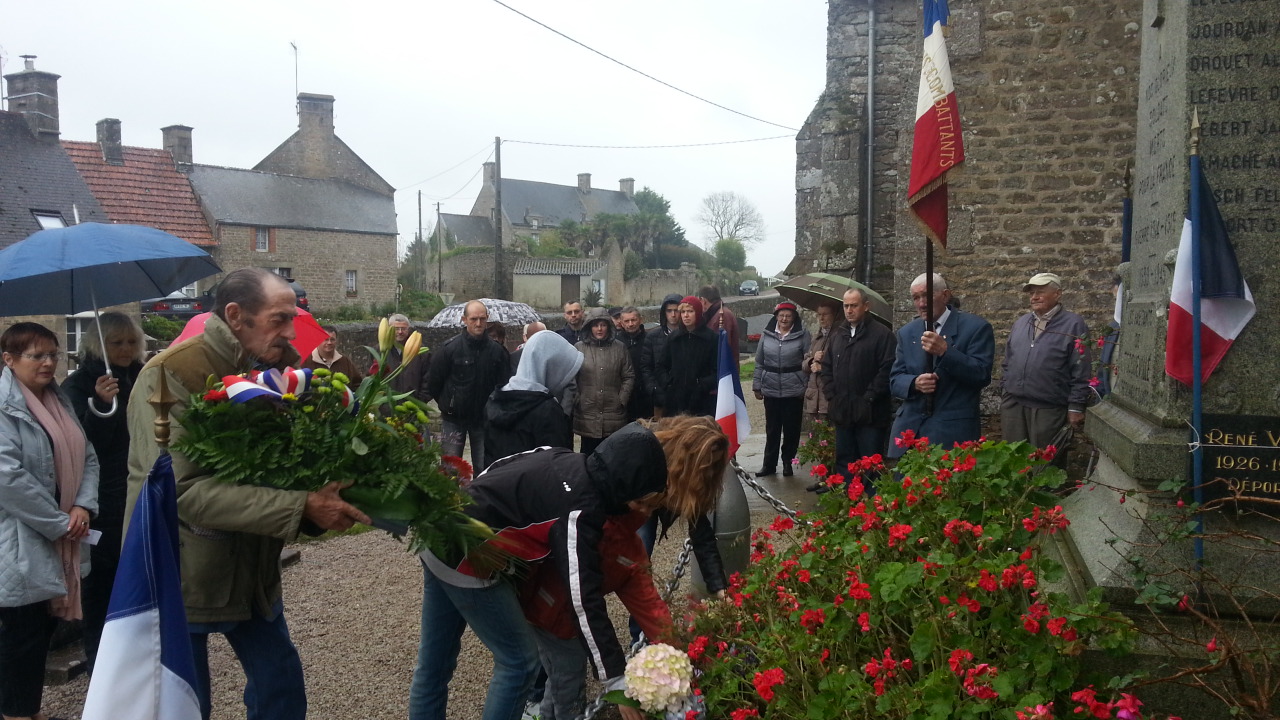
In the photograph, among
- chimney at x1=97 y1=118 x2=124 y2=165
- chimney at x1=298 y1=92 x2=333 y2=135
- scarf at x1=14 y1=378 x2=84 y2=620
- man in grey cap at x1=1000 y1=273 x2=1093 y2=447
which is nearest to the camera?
scarf at x1=14 y1=378 x2=84 y2=620

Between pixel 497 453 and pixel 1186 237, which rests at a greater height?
pixel 1186 237

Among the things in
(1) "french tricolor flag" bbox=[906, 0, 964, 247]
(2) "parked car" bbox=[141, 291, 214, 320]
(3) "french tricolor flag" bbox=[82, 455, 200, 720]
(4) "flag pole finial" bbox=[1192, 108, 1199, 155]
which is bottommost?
(3) "french tricolor flag" bbox=[82, 455, 200, 720]

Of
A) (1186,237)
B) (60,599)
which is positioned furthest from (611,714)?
(1186,237)

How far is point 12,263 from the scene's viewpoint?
14.0ft

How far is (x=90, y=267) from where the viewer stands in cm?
494

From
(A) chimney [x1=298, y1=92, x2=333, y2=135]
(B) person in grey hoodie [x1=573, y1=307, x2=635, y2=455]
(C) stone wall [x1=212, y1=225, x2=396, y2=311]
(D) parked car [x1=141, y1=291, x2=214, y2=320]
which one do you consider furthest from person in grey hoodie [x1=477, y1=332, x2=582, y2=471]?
(A) chimney [x1=298, y1=92, x2=333, y2=135]

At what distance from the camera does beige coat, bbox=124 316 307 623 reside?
2557mm

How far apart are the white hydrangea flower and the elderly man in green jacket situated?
92 centimetres

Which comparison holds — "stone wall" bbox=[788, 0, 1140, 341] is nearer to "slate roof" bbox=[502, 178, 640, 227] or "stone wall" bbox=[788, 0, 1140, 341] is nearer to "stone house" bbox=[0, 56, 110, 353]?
"stone house" bbox=[0, 56, 110, 353]

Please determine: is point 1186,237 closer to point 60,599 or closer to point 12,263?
point 60,599

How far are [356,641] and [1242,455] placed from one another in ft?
14.1

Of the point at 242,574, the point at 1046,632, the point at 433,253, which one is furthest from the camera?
the point at 433,253

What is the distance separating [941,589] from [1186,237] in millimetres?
1301

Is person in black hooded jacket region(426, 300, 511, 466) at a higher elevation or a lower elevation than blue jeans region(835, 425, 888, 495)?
higher
